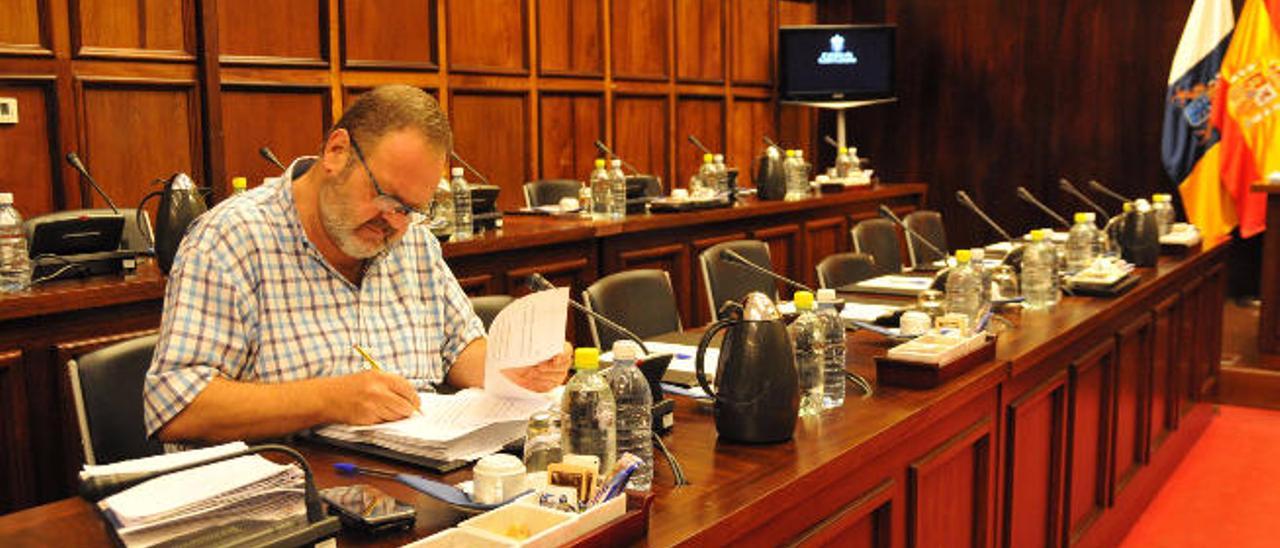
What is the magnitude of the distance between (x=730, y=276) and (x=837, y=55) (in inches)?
181

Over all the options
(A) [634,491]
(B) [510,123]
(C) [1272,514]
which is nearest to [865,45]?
(B) [510,123]

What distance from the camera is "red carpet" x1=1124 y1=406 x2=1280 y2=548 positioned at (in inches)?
139

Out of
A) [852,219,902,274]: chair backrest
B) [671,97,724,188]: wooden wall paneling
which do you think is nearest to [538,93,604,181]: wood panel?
[671,97,724,188]: wooden wall paneling

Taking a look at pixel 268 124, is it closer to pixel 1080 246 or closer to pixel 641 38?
pixel 641 38

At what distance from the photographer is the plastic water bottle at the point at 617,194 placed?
4.71m

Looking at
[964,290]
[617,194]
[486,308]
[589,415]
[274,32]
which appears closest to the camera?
[589,415]

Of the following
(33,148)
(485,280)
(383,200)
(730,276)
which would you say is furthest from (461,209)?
(383,200)

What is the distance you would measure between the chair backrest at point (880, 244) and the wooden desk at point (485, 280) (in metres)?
0.81

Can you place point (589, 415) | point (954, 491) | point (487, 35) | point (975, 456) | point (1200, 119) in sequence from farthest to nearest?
point (1200, 119), point (487, 35), point (975, 456), point (954, 491), point (589, 415)

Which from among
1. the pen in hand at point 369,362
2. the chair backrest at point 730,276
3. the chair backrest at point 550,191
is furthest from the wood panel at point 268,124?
the pen in hand at point 369,362

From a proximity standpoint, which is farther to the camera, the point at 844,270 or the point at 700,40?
the point at 700,40

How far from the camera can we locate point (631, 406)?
159cm

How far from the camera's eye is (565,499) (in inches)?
52.2

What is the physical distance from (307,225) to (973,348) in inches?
50.4
